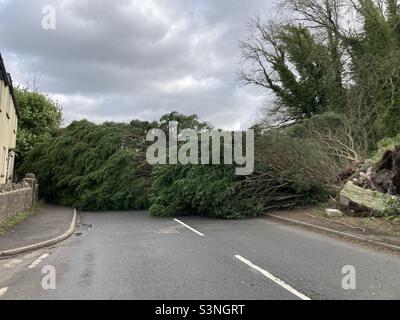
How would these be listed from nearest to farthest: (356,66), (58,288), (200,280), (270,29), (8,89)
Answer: (58,288)
(200,280)
(8,89)
(356,66)
(270,29)

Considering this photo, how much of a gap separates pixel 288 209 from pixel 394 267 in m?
Result: 11.4

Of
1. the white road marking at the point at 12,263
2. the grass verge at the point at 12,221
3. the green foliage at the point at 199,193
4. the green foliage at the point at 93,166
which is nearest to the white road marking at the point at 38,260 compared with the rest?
the white road marking at the point at 12,263

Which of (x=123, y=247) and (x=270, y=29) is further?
(x=270, y=29)

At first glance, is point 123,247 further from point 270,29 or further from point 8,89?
point 270,29

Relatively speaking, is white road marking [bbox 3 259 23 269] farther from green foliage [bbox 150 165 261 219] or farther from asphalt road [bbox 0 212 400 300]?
green foliage [bbox 150 165 261 219]

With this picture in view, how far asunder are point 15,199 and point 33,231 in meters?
3.19

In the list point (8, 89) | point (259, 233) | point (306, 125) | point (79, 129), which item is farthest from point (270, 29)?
point (259, 233)

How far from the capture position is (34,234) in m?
13.8

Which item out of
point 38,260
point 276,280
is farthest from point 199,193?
point 276,280

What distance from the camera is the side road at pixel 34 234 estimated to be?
11427mm

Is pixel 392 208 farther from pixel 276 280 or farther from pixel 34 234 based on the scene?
pixel 34 234

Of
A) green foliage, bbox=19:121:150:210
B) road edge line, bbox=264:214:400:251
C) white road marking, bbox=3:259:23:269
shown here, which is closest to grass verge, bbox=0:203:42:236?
white road marking, bbox=3:259:23:269

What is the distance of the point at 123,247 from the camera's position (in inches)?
464

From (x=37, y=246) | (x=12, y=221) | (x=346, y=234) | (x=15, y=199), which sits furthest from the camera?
(x=15, y=199)
